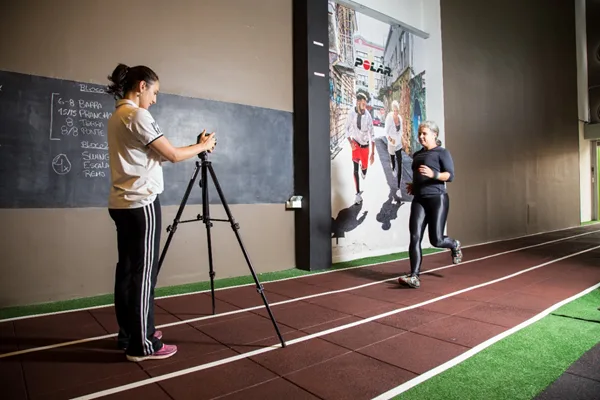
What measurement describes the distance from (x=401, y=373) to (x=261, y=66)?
12.1 feet

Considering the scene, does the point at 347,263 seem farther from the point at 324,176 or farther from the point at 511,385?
the point at 511,385

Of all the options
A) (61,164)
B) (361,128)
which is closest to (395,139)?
(361,128)

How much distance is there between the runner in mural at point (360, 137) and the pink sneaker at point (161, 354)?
3.64 metres

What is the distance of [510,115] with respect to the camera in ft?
26.9

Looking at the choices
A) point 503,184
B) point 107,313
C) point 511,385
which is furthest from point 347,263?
point 503,184

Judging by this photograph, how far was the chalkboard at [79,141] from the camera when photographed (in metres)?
3.03

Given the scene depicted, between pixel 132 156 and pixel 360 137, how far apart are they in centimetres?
395

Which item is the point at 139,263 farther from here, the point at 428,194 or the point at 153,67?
the point at 428,194

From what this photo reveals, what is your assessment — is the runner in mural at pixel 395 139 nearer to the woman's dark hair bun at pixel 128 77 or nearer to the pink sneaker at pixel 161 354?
the woman's dark hair bun at pixel 128 77

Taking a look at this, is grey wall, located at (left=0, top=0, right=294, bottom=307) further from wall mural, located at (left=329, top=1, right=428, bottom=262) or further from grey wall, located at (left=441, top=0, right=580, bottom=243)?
grey wall, located at (left=441, top=0, right=580, bottom=243)

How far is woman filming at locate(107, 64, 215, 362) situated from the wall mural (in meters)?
3.25

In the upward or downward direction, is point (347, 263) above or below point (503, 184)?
below

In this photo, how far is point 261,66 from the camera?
445 cm

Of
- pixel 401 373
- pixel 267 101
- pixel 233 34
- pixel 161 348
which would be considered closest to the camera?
pixel 401 373
